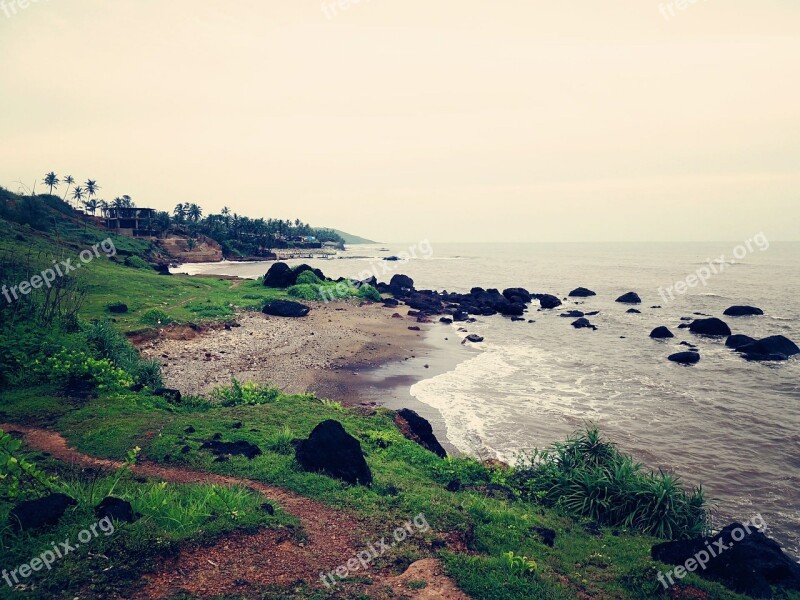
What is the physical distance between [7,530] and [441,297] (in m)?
56.2

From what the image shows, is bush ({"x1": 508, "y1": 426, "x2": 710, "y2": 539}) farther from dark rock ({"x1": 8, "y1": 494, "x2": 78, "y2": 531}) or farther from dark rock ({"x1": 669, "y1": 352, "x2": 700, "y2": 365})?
dark rock ({"x1": 669, "y1": 352, "x2": 700, "y2": 365})

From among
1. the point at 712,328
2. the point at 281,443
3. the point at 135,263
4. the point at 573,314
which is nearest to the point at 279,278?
the point at 135,263

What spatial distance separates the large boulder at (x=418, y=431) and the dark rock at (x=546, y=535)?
5.54 meters

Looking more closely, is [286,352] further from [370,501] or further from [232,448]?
[370,501]

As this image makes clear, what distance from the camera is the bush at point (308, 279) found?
5307 centimetres

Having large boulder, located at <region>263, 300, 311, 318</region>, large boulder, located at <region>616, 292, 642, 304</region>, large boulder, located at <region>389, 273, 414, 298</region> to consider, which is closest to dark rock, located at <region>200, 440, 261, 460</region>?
Answer: large boulder, located at <region>263, 300, 311, 318</region>

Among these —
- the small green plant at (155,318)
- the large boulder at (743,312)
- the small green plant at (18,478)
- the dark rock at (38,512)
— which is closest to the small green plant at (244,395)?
the small green plant at (18,478)

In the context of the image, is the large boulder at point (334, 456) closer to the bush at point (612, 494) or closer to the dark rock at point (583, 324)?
the bush at point (612, 494)

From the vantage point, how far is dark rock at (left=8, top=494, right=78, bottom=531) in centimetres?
727

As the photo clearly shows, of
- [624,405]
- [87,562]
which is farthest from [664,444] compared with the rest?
[87,562]

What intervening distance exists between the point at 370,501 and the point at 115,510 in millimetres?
4843

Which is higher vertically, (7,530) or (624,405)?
(7,530)

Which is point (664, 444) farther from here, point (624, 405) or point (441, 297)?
point (441, 297)

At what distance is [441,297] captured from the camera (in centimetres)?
6197
